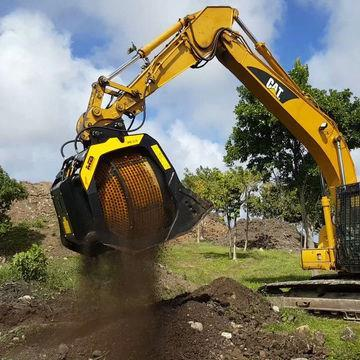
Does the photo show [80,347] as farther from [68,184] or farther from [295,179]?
[295,179]

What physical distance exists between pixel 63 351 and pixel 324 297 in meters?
5.68

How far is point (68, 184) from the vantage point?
5.97m

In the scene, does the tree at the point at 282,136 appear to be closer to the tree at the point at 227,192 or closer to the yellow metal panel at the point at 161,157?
the tree at the point at 227,192

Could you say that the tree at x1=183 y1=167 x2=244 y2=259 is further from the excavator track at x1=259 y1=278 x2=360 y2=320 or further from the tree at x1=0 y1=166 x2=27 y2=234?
the excavator track at x1=259 y1=278 x2=360 y2=320

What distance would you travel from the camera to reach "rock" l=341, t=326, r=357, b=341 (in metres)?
7.86

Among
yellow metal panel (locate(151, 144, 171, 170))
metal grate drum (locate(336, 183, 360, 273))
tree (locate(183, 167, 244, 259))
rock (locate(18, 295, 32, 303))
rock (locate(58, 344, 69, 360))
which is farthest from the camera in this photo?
tree (locate(183, 167, 244, 259))

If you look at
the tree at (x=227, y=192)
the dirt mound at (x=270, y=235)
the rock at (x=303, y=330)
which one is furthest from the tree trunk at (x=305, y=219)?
the dirt mound at (x=270, y=235)

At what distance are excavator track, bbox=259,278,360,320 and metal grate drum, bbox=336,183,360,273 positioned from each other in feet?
1.17

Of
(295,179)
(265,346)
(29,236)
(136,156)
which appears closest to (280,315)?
(265,346)

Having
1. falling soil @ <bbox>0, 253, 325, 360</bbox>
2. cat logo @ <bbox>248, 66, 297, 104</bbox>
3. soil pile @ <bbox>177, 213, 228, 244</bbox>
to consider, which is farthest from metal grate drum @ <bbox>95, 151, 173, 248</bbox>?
soil pile @ <bbox>177, 213, 228, 244</bbox>

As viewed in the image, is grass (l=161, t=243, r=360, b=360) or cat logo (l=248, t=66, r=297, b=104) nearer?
grass (l=161, t=243, r=360, b=360)

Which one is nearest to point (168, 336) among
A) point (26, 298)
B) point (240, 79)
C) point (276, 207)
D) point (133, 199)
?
point (133, 199)

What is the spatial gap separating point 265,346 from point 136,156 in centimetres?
318

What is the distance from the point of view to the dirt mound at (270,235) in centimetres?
3356
